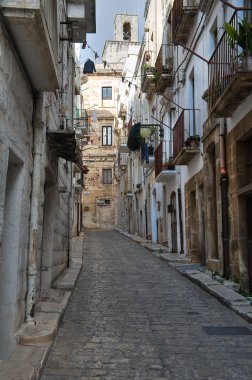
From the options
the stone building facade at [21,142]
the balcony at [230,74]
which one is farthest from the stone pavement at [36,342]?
the balcony at [230,74]

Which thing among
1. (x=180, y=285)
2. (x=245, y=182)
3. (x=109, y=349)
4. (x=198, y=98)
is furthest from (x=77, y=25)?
(x=109, y=349)

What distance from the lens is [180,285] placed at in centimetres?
1080

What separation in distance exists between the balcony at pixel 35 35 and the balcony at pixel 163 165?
11.9 meters

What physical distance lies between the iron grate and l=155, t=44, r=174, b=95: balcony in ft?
40.2

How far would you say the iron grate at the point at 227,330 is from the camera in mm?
6430

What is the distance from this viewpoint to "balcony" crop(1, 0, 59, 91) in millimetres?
4164

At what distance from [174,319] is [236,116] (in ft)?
13.8

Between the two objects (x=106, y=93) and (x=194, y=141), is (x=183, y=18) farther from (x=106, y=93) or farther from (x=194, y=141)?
(x=106, y=93)

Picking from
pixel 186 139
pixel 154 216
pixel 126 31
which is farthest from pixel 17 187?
pixel 126 31

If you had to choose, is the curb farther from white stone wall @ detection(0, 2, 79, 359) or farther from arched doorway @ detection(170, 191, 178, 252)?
white stone wall @ detection(0, 2, 79, 359)

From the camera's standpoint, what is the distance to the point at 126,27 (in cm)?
5825

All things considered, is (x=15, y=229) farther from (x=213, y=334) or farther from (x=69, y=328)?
(x=213, y=334)

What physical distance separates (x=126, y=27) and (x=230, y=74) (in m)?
52.7

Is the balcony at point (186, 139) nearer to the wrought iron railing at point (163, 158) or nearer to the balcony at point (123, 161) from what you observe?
the wrought iron railing at point (163, 158)
